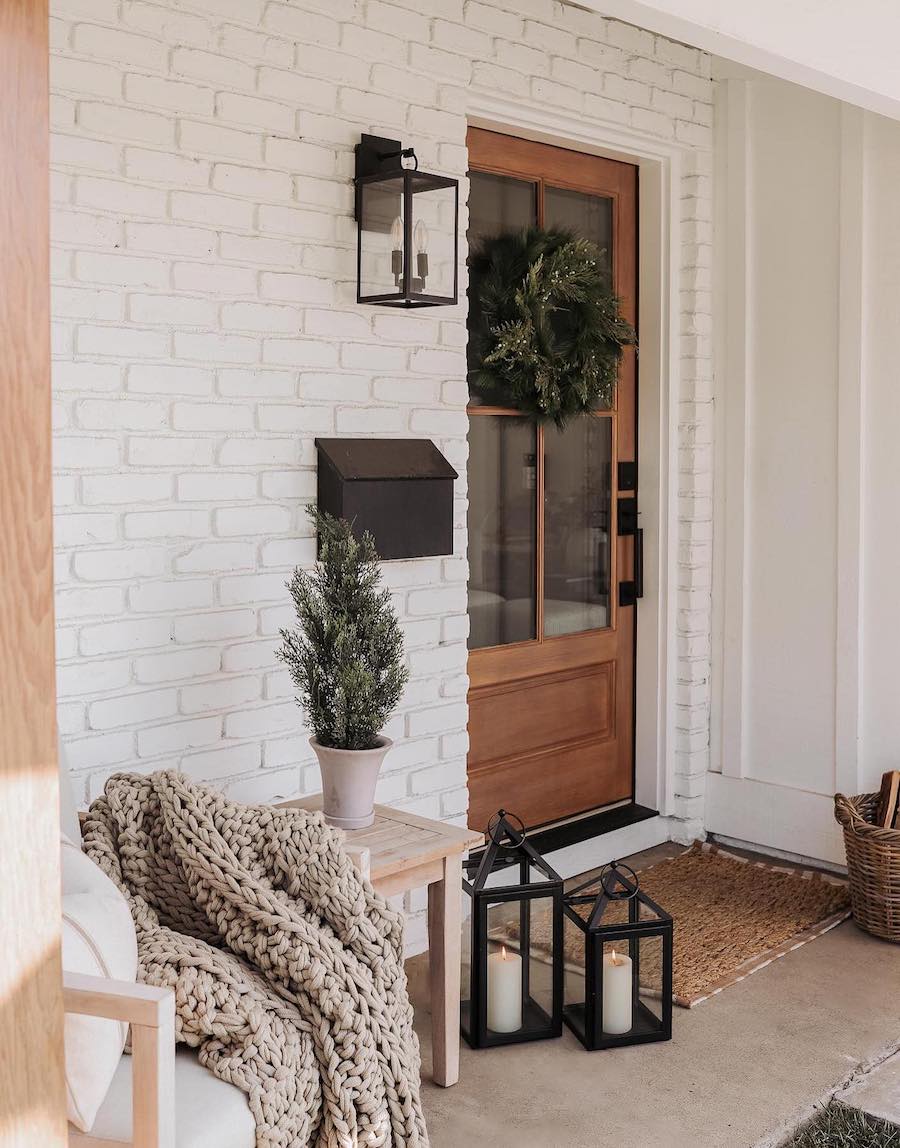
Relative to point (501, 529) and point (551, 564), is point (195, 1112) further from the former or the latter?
point (551, 564)

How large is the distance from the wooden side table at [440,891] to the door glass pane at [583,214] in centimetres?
195

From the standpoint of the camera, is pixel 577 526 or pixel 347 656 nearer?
pixel 347 656

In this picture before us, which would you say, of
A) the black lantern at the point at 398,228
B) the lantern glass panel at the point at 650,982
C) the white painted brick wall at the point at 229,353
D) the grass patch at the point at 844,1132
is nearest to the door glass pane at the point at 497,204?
the white painted brick wall at the point at 229,353

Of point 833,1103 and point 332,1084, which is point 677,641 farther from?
point 332,1084

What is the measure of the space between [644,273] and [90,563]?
2.23m

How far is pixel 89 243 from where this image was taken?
2.40m

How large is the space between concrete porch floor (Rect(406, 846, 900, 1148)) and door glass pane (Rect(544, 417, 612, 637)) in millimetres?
1205

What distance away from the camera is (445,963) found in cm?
248

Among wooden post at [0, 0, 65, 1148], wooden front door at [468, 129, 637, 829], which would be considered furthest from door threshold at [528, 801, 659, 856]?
wooden post at [0, 0, 65, 1148]

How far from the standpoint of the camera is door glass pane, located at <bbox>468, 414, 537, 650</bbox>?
135 inches

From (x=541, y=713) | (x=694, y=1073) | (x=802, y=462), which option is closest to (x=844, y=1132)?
(x=694, y=1073)

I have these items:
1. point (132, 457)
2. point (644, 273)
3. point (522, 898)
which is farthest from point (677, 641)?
point (132, 457)

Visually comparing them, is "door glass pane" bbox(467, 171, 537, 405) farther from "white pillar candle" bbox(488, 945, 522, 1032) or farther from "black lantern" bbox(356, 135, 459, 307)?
"white pillar candle" bbox(488, 945, 522, 1032)

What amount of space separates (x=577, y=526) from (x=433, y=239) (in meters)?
1.19
